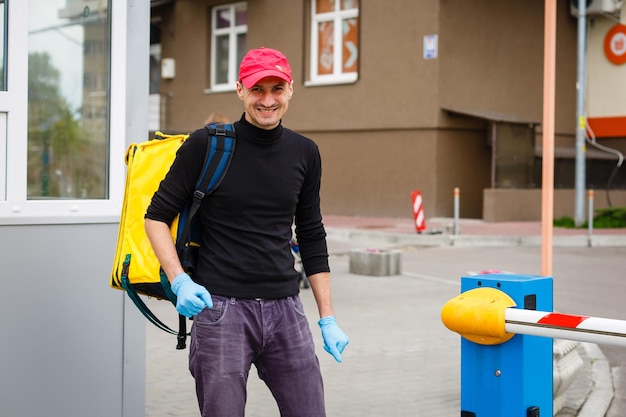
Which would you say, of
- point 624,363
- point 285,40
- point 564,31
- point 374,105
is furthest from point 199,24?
point 624,363

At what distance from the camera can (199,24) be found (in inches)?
1043

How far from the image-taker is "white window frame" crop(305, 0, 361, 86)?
2298cm

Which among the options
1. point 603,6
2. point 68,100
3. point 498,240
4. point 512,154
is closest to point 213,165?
point 68,100

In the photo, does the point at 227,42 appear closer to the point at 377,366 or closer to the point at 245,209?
the point at 377,366

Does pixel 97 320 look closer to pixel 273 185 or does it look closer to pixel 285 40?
pixel 273 185

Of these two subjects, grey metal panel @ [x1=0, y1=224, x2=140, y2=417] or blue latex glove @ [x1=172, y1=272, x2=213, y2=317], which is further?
grey metal panel @ [x1=0, y1=224, x2=140, y2=417]

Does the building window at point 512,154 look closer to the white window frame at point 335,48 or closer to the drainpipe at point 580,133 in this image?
the drainpipe at point 580,133

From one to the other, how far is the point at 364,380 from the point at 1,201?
321 cm

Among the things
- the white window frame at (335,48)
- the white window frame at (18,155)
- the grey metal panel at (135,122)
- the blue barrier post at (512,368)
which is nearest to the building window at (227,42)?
the white window frame at (335,48)

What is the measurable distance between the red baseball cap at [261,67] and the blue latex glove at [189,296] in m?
0.71

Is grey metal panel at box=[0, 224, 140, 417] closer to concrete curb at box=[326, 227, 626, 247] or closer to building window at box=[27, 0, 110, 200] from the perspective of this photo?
building window at box=[27, 0, 110, 200]

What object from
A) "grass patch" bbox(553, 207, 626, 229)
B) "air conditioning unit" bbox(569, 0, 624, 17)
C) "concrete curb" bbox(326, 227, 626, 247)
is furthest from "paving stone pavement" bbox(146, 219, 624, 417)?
"air conditioning unit" bbox(569, 0, 624, 17)

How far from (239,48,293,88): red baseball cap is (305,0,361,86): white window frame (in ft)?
64.2

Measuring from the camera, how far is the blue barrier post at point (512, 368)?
12.9 feet
